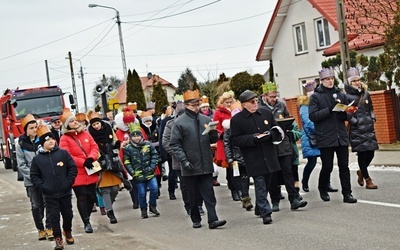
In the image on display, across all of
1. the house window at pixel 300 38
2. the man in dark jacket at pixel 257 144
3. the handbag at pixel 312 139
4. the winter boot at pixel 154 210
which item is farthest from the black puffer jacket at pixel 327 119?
the house window at pixel 300 38

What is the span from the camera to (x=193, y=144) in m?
10.9

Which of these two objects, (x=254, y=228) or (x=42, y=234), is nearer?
(x=254, y=228)

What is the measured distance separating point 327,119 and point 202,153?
2083 mm

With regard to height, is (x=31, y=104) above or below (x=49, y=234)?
above

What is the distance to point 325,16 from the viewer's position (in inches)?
1415

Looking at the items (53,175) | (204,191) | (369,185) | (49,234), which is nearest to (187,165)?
(204,191)

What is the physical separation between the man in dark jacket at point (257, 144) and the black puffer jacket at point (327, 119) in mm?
1174

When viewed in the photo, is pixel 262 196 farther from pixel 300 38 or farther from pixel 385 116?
pixel 300 38

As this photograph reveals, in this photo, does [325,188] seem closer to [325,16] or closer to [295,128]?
[295,128]

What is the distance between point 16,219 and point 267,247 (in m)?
6.50

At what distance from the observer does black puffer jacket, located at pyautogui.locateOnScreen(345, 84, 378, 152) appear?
1259 cm

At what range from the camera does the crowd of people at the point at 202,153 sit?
416 inches

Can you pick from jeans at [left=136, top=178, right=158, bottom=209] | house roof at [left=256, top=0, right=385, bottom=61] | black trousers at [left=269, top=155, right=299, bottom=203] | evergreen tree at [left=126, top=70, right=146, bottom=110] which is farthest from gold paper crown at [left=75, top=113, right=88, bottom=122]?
evergreen tree at [left=126, top=70, right=146, bottom=110]

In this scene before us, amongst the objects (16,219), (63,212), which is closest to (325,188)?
(63,212)
